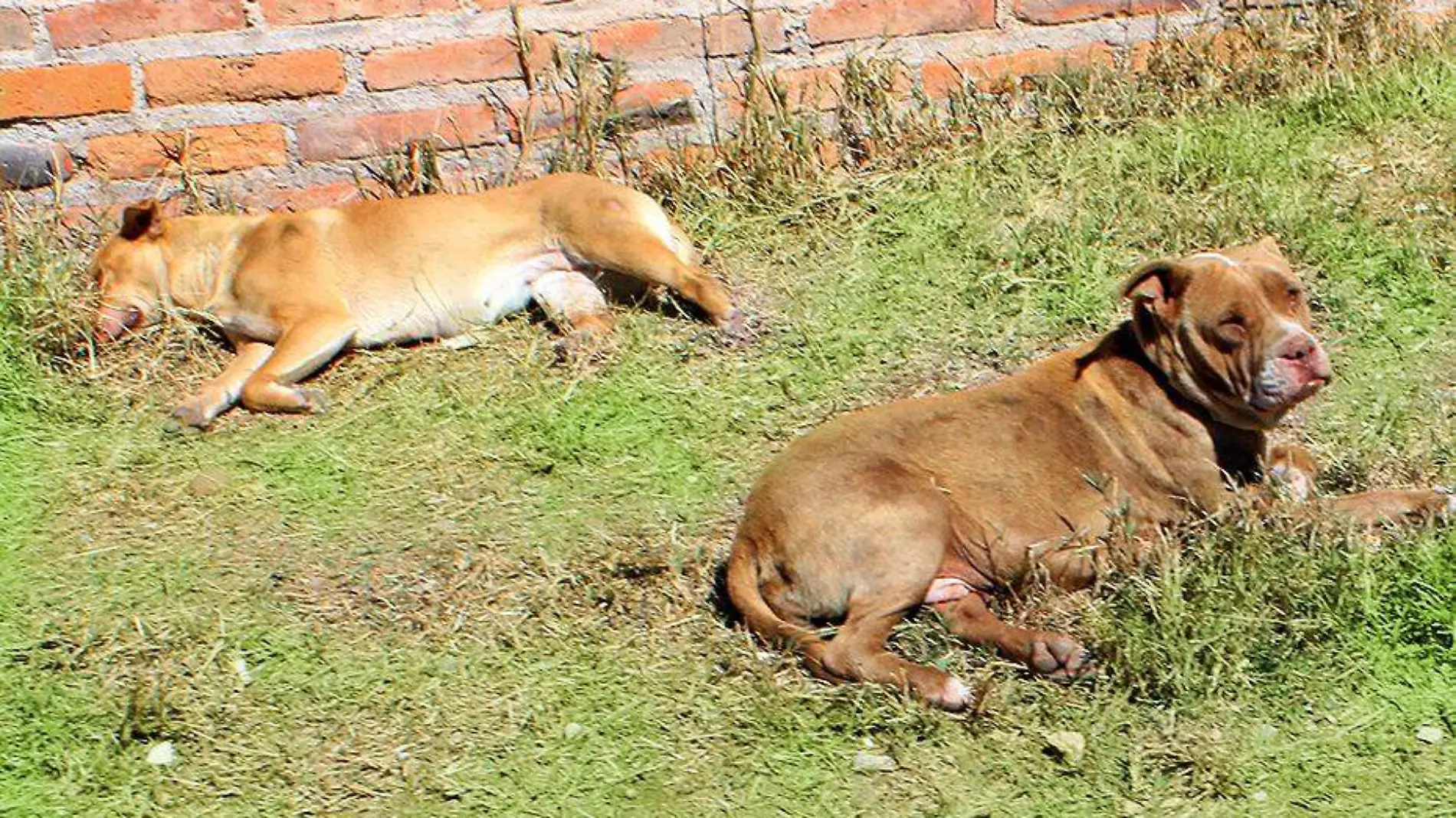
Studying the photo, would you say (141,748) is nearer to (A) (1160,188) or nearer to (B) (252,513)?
(B) (252,513)

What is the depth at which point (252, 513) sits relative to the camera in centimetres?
521

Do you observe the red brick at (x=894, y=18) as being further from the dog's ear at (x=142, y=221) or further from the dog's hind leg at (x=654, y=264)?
the dog's ear at (x=142, y=221)

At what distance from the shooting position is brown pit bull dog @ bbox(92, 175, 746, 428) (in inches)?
240

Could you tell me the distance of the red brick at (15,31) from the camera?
6059mm

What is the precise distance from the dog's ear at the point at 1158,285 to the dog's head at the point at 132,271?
10.5ft

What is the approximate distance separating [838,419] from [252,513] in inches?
65.7

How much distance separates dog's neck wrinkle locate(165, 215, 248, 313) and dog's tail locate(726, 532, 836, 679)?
239 centimetres

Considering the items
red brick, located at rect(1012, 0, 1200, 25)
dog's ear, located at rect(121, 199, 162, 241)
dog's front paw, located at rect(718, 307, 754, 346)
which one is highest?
red brick, located at rect(1012, 0, 1200, 25)

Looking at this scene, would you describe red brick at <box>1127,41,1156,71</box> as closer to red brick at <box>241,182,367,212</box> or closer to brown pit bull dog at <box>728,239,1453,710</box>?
brown pit bull dog at <box>728,239,1453,710</box>

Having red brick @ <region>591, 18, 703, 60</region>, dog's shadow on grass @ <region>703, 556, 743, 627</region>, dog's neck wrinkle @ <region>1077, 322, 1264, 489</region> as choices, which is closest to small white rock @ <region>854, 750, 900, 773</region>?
dog's shadow on grass @ <region>703, 556, 743, 627</region>

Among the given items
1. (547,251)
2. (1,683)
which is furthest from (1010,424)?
(1,683)

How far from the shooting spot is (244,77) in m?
6.24

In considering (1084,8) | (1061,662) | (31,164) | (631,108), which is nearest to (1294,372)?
(1061,662)

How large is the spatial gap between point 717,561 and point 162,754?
1.48 metres
